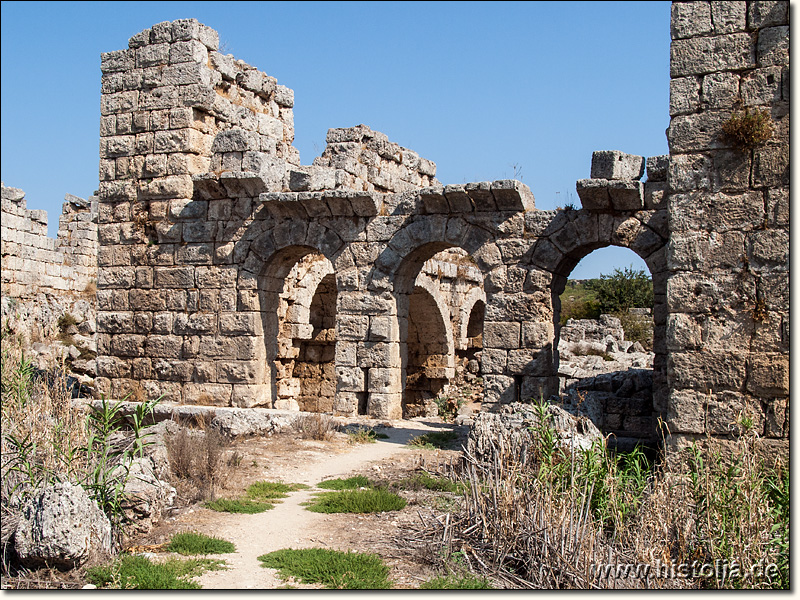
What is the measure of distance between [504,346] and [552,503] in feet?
21.8

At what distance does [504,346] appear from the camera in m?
12.2

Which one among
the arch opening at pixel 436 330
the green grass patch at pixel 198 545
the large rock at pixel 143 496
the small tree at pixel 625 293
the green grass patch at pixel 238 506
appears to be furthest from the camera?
the small tree at pixel 625 293

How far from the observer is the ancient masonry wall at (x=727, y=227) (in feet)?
21.9

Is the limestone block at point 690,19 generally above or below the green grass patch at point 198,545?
above

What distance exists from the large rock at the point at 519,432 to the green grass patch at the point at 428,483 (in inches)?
13.9

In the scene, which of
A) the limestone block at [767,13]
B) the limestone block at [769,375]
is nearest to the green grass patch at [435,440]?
the limestone block at [769,375]

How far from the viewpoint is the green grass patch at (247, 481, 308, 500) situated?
764cm

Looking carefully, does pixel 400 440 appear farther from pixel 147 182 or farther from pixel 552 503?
pixel 147 182

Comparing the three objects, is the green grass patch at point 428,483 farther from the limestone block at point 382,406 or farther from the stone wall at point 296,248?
the limestone block at point 382,406

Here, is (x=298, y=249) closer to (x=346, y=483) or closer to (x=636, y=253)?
(x=636, y=253)

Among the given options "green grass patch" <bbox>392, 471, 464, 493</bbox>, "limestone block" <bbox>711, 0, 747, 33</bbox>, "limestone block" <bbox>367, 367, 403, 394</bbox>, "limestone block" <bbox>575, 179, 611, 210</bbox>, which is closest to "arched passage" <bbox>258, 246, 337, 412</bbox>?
"limestone block" <bbox>367, 367, 403, 394</bbox>

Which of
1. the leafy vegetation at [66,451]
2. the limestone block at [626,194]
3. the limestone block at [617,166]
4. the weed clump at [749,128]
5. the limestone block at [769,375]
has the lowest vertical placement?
the leafy vegetation at [66,451]

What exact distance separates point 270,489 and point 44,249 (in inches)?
642

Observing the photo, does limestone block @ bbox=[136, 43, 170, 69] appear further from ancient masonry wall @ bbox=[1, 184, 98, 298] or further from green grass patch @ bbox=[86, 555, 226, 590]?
green grass patch @ bbox=[86, 555, 226, 590]
